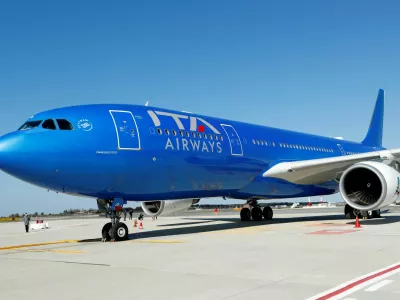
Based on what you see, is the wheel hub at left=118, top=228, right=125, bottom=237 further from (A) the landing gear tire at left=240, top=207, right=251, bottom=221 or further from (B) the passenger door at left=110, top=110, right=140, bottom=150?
(A) the landing gear tire at left=240, top=207, right=251, bottom=221

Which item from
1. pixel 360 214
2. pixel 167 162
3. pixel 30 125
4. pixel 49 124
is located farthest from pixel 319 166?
pixel 30 125

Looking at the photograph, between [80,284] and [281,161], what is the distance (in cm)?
1290

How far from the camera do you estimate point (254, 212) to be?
20500 millimetres

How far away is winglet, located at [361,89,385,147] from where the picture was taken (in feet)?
87.3

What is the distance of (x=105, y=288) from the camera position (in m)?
5.56

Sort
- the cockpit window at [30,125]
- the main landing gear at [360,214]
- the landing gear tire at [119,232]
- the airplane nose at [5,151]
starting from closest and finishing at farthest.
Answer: the airplane nose at [5,151]
the cockpit window at [30,125]
the landing gear tire at [119,232]
the main landing gear at [360,214]

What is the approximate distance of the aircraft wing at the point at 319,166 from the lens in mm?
16250

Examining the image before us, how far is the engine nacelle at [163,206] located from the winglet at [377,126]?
14.5 metres

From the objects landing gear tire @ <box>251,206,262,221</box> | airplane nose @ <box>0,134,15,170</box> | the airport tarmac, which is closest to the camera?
the airport tarmac

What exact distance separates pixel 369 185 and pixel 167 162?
25.2ft

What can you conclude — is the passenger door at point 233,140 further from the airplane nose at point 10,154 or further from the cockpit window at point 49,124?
the airplane nose at point 10,154

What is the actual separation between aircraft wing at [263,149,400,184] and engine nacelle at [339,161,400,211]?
728 millimetres

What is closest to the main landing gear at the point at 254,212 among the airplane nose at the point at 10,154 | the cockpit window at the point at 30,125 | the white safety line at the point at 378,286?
the cockpit window at the point at 30,125

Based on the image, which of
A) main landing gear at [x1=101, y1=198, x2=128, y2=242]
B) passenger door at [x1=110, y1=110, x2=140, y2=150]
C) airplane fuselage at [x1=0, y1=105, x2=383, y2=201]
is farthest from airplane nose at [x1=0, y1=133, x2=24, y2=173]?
main landing gear at [x1=101, y1=198, x2=128, y2=242]
